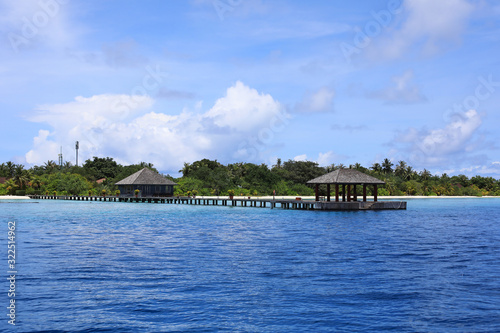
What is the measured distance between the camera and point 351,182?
56.7 metres

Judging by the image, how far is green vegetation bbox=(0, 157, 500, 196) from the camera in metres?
101

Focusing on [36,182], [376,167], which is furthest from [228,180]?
[376,167]

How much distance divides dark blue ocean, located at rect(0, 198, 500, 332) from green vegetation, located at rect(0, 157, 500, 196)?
63608mm

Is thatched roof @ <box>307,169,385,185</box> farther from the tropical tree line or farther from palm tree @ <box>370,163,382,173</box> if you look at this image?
palm tree @ <box>370,163,382,173</box>

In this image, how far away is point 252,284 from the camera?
18250mm

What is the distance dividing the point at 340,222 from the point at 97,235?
22.5 meters

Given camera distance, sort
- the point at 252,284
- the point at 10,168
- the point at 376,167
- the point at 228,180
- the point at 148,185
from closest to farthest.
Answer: the point at 252,284, the point at 148,185, the point at 228,180, the point at 10,168, the point at 376,167

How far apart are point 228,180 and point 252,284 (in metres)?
83.4

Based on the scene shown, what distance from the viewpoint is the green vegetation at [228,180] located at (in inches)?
3971

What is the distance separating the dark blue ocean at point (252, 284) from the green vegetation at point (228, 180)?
63.6 m

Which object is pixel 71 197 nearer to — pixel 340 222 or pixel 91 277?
pixel 340 222

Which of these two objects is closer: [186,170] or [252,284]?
[252,284]

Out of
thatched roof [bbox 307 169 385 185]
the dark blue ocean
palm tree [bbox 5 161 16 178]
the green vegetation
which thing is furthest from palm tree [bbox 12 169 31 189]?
the dark blue ocean

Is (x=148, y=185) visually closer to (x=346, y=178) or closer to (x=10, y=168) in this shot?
(x=346, y=178)
